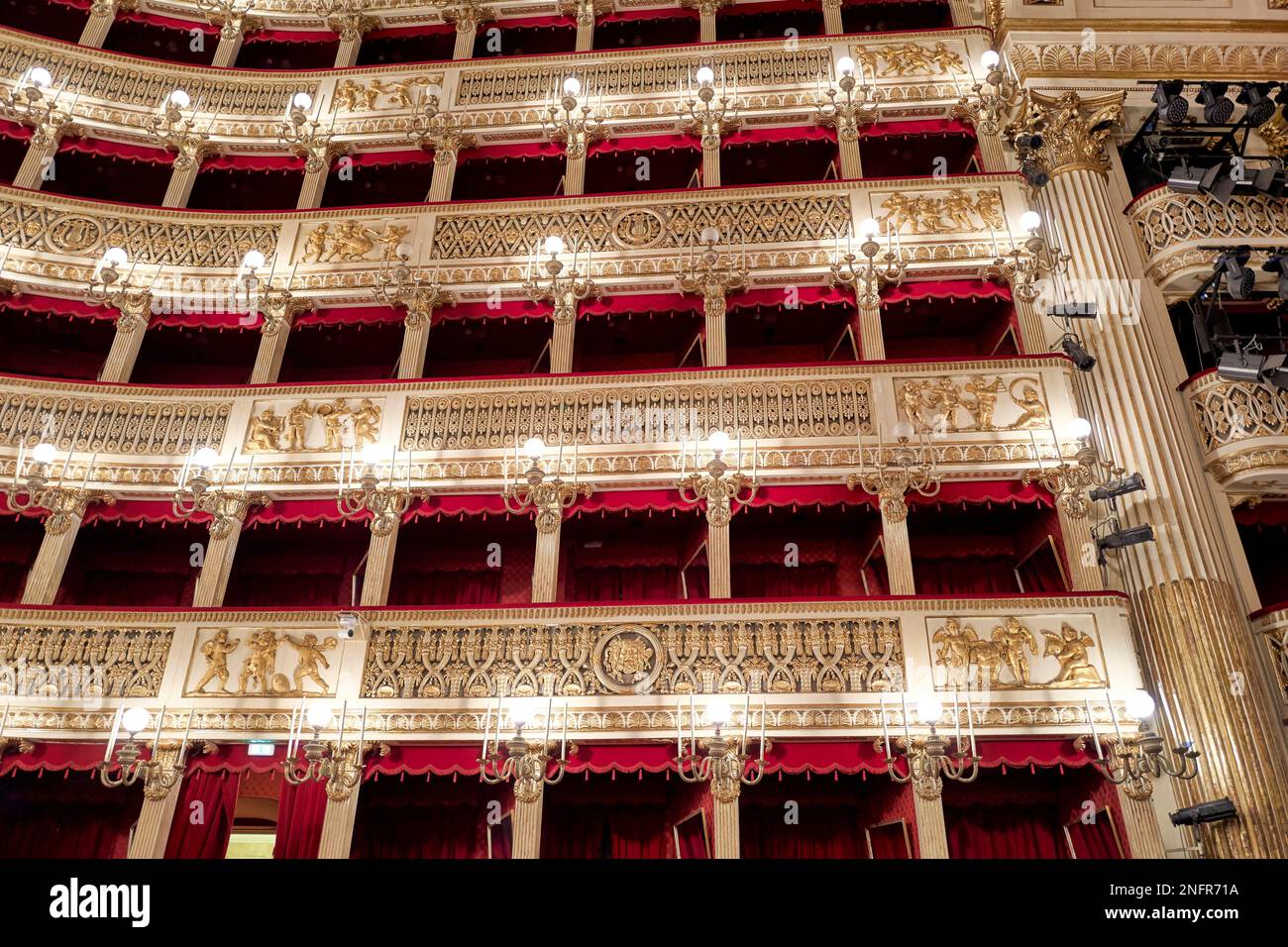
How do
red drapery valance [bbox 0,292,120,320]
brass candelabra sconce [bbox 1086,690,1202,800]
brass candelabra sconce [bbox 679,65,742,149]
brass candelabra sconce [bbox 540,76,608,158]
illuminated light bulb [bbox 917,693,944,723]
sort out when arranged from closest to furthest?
brass candelabra sconce [bbox 1086,690,1202,800] < illuminated light bulb [bbox 917,693,944,723] < red drapery valance [bbox 0,292,120,320] < brass candelabra sconce [bbox 679,65,742,149] < brass candelabra sconce [bbox 540,76,608,158]

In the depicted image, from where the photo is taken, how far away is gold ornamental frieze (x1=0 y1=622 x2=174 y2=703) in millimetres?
9289

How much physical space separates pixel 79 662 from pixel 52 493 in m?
2.20

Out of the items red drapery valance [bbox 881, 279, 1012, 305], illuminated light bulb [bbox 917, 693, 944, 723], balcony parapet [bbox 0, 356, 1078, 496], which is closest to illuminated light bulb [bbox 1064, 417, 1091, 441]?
balcony parapet [bbox 0, 356, 1078, 496]

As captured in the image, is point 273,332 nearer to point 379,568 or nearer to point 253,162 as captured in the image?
point 253,162

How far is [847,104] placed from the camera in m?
13.2

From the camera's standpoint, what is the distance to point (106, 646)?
376 inches

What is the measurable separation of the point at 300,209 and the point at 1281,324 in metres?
12.8

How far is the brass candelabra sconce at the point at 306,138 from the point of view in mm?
13703

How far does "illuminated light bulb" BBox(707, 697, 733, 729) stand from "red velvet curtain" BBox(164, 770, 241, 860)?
462cm

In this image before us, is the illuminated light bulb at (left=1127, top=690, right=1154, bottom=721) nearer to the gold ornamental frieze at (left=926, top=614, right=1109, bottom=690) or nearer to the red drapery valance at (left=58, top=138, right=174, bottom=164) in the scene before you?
the gold ornamental frieze at (left=926, top=614, right=1109, bottom=690)

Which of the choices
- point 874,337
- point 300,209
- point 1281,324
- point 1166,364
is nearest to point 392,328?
point 300,209

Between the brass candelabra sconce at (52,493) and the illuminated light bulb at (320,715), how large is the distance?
393cm

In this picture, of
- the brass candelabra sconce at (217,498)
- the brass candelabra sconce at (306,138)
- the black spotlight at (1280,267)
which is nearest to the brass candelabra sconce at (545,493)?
the brass candelabra sconce at (217,498)

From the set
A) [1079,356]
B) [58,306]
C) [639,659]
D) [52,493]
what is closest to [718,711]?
[639,659]
